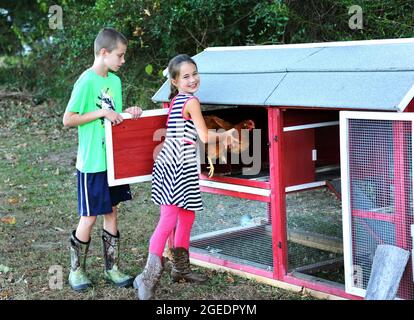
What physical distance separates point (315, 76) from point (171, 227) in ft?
4.03

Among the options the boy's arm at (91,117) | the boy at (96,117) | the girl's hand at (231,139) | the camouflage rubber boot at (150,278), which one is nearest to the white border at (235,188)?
the girl's hand at (231,139)

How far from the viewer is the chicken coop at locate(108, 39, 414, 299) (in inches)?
150

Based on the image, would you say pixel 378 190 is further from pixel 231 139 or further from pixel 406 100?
pixel 231 139

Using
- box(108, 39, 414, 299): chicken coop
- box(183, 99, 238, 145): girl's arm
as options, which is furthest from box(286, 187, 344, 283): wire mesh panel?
box(183, 99, 238, 145): girl's arm

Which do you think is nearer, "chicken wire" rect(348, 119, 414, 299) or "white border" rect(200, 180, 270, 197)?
"chicken wire" rect(348, 119, 414, 299)

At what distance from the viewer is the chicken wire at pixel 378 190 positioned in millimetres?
3752

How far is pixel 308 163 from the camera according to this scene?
4633 mm

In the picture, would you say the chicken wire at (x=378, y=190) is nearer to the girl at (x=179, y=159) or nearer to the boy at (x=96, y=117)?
the girl at (x=179, y=159)

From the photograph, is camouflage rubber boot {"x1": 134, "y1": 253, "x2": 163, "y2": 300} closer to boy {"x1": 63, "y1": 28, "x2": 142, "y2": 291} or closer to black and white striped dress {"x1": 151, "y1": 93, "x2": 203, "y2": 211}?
black and white striped dress {"x1": 151, "y1": 93, "x2": 203, "y2": 211}

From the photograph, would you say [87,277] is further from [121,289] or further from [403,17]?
[403,17]

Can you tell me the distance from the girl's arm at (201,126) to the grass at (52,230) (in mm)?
952

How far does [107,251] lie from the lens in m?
4.74

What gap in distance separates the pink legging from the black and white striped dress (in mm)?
64

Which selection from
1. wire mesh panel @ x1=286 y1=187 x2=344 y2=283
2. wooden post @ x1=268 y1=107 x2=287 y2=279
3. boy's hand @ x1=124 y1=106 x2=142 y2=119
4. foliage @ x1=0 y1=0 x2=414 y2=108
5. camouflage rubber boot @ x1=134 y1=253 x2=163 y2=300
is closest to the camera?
camouflage rubber boot @ x1=134 y1=253 x2=163 y2=300
